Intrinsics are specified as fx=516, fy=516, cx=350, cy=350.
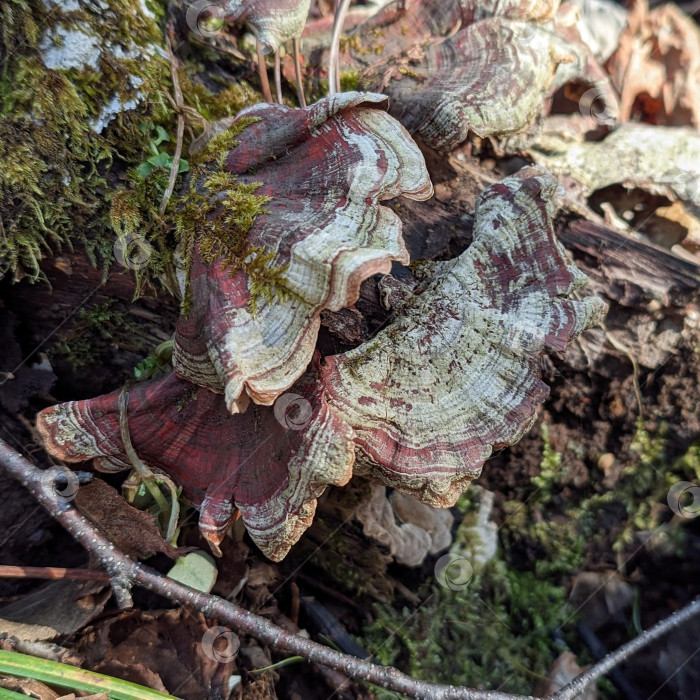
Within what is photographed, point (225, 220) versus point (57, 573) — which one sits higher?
point (225, 220)

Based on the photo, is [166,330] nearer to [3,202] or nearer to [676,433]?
[3,202]

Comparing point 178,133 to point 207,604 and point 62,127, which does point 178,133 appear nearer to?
point 62,127

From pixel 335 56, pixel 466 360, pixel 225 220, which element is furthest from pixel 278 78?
pixel 466 360

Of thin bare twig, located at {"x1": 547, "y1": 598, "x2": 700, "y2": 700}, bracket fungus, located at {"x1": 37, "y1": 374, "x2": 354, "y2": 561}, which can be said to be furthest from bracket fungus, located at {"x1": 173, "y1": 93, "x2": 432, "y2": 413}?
thin bare twig, located at {"x1": 547, "y1": 598, "x2": 700, "y2": 700}

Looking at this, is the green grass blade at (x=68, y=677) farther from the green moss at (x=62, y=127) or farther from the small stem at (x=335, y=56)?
the small stem at (x=335, y=56)

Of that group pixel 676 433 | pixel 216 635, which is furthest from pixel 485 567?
pixel 216 635
